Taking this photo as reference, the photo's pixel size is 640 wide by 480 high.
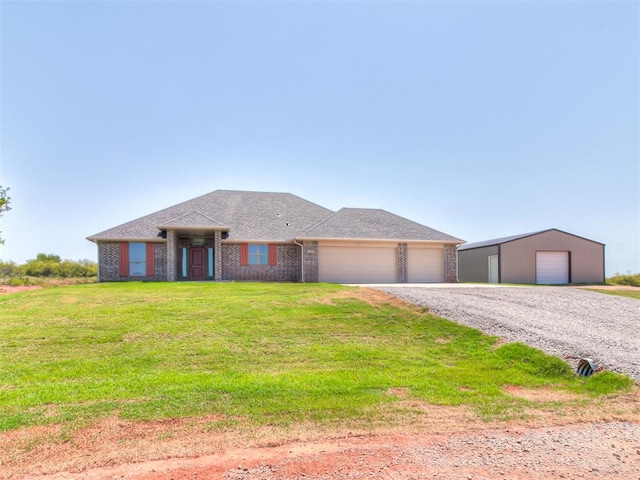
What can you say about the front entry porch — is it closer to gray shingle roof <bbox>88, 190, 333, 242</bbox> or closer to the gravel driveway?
gray shingle roof <bbox>88, 190, 333, 242</bbox>

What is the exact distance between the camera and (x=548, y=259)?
899 inches

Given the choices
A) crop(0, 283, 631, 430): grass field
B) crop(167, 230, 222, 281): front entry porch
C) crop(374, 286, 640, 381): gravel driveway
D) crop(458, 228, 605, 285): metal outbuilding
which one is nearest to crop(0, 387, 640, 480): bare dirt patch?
crop(0, 283, 631, 430): grass field

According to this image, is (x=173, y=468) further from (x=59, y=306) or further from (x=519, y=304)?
(x=519, y=304)

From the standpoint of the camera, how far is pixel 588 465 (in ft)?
11.3

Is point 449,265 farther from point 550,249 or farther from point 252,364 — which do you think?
point 252,364

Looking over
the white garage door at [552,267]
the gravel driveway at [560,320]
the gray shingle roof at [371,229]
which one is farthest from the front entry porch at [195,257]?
the white garage door at [552,267]

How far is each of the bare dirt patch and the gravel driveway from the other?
2404 mm

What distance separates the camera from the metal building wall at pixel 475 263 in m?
24.1

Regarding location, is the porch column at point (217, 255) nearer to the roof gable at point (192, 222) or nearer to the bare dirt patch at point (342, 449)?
the roof gable at point (192, 222)

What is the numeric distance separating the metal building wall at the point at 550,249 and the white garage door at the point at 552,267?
288 millimetres

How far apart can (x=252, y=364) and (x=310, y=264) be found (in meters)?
12.7

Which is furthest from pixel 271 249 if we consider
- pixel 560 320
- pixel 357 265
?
pixel 560 320

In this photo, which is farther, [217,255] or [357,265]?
[357,265]

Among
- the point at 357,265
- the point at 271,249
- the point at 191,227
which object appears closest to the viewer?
the point at 191,227
